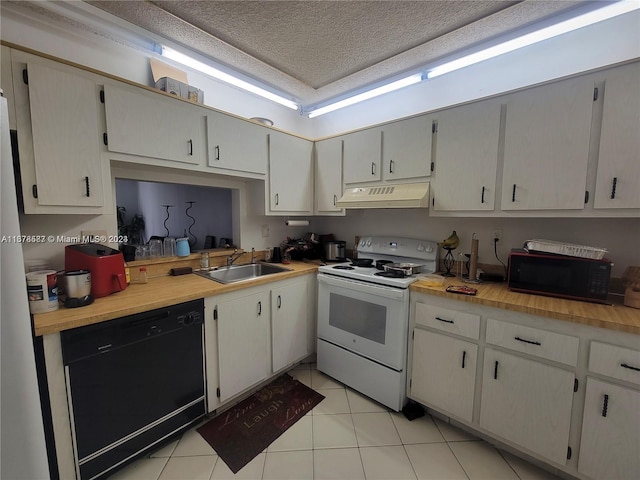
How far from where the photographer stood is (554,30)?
1522 mm

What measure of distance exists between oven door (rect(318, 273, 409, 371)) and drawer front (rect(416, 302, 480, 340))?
4.2 inches

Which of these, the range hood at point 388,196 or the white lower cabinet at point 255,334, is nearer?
the white lower cabinet at point 255,334

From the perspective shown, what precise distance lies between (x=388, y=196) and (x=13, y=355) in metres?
2.14

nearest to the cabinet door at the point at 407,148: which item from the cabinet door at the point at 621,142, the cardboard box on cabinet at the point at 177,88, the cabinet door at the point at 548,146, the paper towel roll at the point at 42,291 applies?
the cabinet door at the point at 548,146

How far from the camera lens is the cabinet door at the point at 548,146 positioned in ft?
4.82

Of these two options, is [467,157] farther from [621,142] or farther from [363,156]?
[363,156]

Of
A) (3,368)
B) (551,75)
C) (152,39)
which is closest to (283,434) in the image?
(3,368)

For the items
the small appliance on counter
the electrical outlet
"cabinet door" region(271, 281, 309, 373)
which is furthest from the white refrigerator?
"cabinet door" region(271, 281, 309, 373)

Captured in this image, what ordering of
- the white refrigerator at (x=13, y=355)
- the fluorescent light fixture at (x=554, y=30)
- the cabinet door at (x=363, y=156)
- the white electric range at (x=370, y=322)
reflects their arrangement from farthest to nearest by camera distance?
the cabinet door at (x=363, y=156), the white electric range at (x=370, y=322), the fluorescent light fixture at (x=554, y=30), the white refrigerator at (x=13, y=355)

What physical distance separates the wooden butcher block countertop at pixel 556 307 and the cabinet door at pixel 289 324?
103cm

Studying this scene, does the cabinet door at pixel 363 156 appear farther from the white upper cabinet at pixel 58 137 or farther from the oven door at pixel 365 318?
the white upper cabinet at pixel 58 137

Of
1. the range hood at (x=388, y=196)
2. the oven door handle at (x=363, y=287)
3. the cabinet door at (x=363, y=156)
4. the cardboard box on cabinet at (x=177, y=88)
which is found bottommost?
the oven door handle at (x=363, y=287)

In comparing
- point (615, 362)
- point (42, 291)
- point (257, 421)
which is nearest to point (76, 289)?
point (42, 291)

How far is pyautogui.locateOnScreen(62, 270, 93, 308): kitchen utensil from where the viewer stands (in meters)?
1.30
